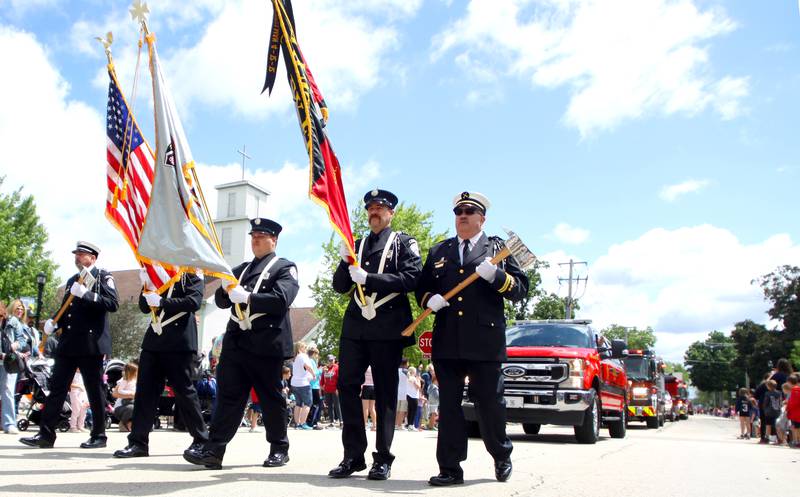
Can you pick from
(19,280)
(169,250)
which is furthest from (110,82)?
(19,280)

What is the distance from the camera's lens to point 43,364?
11969 mm

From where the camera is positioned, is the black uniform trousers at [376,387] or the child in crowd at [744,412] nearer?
the black uniform trousers at [376,387]

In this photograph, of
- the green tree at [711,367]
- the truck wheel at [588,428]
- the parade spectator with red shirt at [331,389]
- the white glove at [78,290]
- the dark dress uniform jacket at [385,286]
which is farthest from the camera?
the green tree at [711,367]

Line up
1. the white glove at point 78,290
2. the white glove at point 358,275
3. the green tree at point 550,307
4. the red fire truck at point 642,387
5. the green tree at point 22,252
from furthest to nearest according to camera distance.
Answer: the green tree at point 550,307
the green tree at point 22,252
the red fire truck at point 642,387
the white glove at point 78,290
the white glove at point 358,275

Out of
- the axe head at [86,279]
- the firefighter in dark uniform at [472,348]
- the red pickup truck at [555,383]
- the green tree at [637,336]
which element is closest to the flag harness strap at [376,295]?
the firefighter in dark uniform at [472,348]

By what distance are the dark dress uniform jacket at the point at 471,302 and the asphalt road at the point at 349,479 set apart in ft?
3.41

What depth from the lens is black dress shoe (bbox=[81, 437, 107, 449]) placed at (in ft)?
26.9

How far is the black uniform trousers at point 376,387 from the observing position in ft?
19.6

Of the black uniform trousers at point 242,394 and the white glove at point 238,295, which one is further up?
the white glove at point 238,295

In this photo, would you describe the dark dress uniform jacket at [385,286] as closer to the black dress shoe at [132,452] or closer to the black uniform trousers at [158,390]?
the black uniform trousers at [158,390]

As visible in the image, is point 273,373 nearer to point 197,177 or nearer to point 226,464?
point 226,464

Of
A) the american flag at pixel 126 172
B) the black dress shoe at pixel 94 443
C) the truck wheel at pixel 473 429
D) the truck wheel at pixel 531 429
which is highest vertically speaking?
the american flag at pixel 126 172

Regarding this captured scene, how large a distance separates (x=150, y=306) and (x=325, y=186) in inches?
91.9

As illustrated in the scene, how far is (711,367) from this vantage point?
129 m
